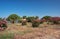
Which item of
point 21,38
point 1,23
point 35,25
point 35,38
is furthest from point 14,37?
point 35,25

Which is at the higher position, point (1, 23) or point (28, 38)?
point (1, 23)

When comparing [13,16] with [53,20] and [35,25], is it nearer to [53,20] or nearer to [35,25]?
[53,20]

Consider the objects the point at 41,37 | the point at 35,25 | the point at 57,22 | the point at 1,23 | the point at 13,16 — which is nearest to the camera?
the point at 41,37

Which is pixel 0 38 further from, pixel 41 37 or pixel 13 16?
pixel 13 16

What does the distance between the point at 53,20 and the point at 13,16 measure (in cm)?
1715

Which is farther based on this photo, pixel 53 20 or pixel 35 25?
pixel 53 20

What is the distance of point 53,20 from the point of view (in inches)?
1350

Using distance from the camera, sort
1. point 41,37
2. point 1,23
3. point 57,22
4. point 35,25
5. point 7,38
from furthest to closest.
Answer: point 57,22 → point 35,25 → point 1,23 → point 41,37 → point 7,38

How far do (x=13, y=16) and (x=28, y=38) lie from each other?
33.2 meters

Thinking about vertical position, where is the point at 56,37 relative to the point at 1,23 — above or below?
below

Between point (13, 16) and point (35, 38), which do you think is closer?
point (35, 38)

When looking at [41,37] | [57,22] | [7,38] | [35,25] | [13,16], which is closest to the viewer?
[7,38]

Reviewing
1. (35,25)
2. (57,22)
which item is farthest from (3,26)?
(57,22)

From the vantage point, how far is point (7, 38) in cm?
1511
